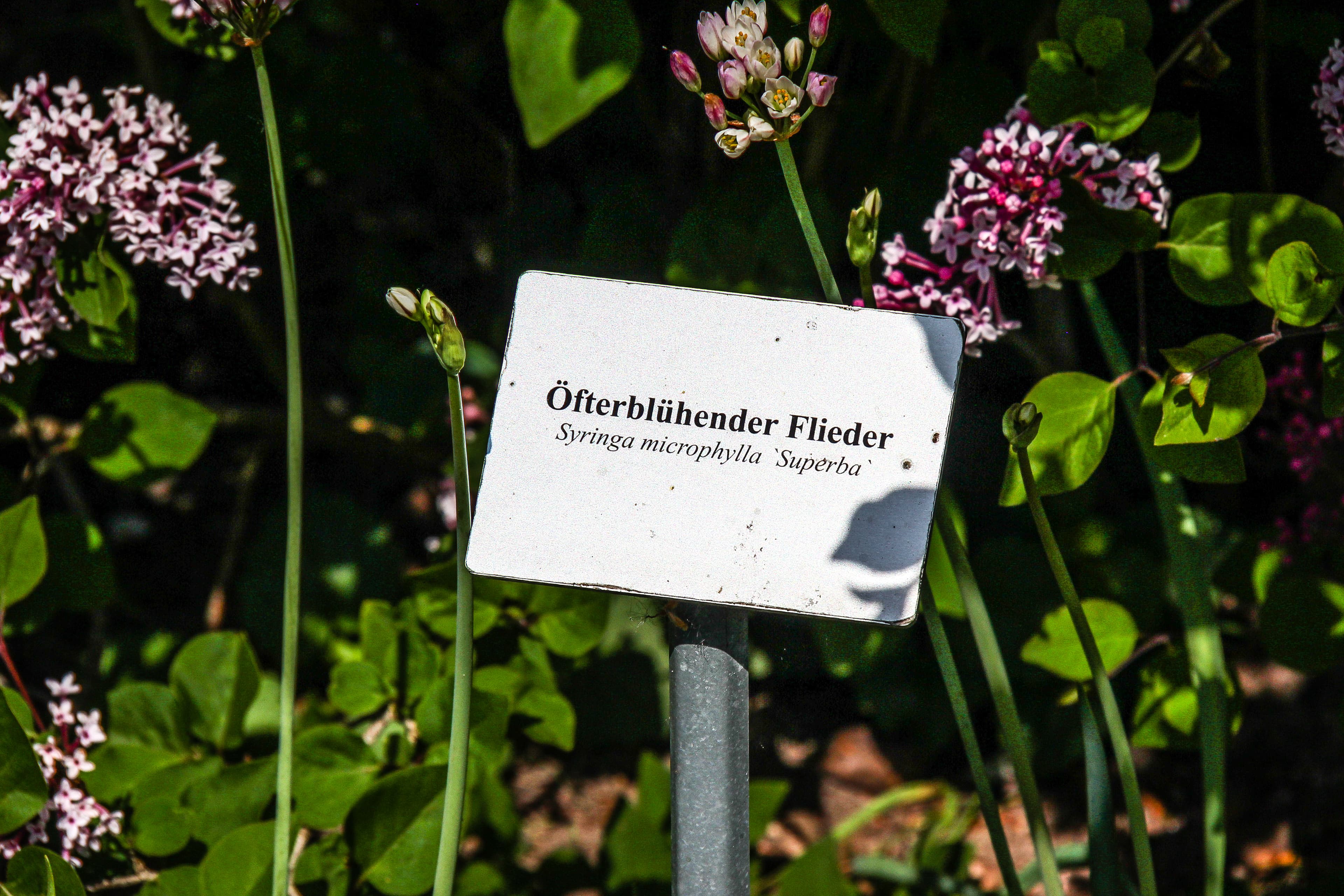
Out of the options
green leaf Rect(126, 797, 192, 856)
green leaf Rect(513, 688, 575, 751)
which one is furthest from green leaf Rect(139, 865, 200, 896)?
green leaf Rect(513, 688, 575, 751)

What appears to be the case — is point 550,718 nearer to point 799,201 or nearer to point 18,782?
point 18,782

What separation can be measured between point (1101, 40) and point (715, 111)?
0.83 feet

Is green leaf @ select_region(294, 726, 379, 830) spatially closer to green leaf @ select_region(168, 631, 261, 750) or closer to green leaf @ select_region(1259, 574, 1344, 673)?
green leaf @ select_region(168, 631, 261, 750)

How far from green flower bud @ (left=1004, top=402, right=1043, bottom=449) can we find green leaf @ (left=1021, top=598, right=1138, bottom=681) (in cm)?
33

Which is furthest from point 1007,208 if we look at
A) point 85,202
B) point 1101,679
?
point 85,202

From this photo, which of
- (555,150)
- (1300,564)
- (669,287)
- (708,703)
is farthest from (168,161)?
(1300,564)

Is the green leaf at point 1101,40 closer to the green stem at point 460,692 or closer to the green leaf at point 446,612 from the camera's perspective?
the green stem at point 460,692

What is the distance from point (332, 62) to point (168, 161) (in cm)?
20

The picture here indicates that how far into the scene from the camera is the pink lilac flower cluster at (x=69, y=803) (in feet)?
2.28

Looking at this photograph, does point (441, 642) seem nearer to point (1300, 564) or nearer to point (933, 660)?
point (933, 660)

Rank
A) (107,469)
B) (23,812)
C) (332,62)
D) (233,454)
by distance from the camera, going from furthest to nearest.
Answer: (233,454) → (332,62) → (107,469) → (23,812)

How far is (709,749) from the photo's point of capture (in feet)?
1.95

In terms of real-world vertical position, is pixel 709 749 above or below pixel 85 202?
below

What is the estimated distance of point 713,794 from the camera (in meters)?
0.60
